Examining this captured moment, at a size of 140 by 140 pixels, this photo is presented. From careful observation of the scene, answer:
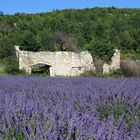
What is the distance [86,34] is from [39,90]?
3065 centimetres

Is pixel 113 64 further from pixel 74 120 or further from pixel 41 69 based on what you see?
pixel 74 120

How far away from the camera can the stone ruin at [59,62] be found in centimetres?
2309

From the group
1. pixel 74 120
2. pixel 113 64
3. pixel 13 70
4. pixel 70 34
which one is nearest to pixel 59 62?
pixel 13 70

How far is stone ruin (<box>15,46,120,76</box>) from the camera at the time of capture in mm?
23094

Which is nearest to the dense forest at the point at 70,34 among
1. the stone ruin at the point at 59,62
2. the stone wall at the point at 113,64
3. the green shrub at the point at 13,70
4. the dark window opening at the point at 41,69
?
the stone wall at the point at 113,64

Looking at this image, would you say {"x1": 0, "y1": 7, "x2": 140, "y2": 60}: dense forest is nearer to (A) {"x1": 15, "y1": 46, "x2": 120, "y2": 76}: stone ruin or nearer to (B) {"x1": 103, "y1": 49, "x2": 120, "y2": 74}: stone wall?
(B) {"x1": 103, "y1": 49, "x2": 120, "y2": 74}: stone wall

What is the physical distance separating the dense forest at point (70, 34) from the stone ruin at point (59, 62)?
1.14 meters

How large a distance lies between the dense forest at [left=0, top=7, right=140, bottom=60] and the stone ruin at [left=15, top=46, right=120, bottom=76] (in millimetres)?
1144

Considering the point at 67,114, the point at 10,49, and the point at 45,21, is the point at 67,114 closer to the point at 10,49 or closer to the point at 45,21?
the point at 10,49

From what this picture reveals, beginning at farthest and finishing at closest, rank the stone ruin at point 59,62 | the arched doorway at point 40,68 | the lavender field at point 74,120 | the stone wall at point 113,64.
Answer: the arched doorway at point 40,68, the stone wall at point 113,64, the stone ruin at point 59,62, the lavender field at point 74,120

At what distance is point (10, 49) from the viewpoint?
100 ft

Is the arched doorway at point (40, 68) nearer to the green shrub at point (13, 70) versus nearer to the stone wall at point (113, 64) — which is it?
the green shrub at point (13, 70)

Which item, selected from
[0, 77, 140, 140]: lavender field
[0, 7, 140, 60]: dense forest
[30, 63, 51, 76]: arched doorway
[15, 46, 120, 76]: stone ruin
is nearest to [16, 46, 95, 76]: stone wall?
[15, 46, 120, 76]: stone ruin

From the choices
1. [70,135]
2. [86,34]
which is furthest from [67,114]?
[86,34]
